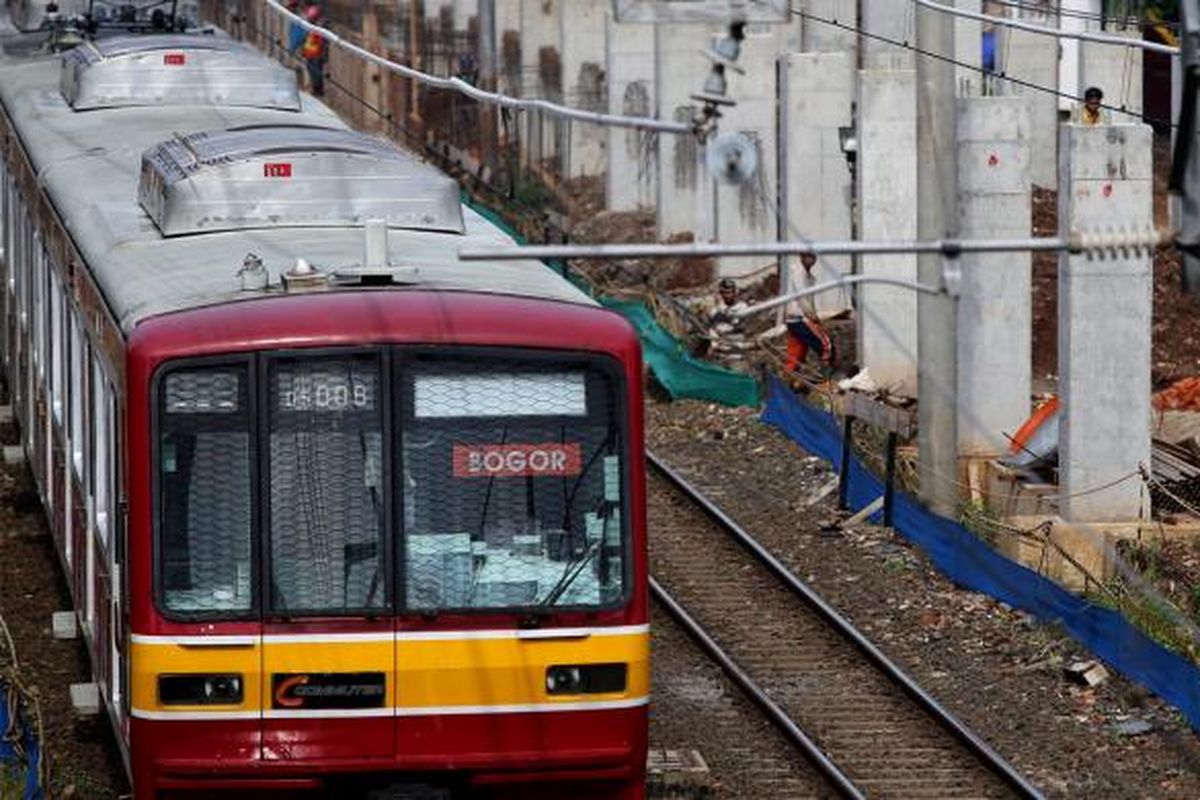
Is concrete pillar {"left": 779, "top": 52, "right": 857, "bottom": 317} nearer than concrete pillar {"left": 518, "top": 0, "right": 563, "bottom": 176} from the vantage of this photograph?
Yes

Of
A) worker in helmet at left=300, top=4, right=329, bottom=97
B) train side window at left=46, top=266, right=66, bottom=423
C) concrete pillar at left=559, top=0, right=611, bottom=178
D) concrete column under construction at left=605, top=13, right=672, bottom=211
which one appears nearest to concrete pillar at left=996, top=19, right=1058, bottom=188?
concrete column under construction at left=605, top=13, right=672, bottom=211

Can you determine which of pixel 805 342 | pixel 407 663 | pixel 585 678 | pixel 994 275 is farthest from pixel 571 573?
pixel 805 342

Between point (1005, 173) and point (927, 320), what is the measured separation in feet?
5.89

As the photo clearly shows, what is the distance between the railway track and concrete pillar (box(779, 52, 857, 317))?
7022mm

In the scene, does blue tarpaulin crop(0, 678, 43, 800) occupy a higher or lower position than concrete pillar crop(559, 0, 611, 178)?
lower

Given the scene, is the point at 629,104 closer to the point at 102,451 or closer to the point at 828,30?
the point at 828,30

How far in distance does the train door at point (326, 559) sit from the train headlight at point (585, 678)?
0.60m

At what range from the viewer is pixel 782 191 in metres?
26.7

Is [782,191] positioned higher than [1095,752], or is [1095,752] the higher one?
[782,191]

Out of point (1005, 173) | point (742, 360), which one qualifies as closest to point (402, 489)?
point (1005, 173)

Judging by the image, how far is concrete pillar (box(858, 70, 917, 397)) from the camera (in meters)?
23.2

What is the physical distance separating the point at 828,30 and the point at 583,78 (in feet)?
35.7

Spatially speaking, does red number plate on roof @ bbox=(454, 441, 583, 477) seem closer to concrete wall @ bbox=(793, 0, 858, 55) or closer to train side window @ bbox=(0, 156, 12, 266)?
train side window @ bbox=(0, 156, 12, 266)

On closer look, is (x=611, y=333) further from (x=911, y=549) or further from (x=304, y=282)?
(x=911, y=549)
